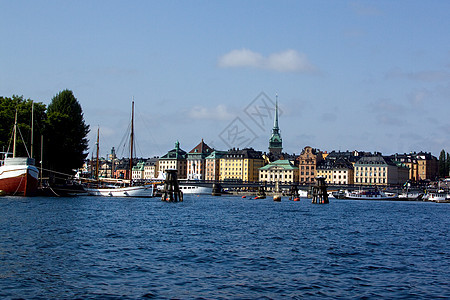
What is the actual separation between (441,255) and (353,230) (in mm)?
16409

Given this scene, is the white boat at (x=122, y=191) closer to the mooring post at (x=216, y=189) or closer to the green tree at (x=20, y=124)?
the green tree at (x=20, y=124)

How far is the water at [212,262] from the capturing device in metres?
24.6

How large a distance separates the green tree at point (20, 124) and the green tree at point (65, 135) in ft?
5.97

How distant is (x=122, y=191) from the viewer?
12450cm

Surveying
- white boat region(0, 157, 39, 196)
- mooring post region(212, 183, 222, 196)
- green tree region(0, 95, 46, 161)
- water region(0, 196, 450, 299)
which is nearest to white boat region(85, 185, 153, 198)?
green tree region(0, 95, 46, 161)

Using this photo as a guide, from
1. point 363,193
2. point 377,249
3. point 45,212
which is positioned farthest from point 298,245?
point 363,193

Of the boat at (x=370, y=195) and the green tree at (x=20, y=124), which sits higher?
the green tree at (x=20, y=124)

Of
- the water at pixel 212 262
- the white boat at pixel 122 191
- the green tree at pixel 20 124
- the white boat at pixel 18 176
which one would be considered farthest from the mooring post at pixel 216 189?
the water at pixel 212 262

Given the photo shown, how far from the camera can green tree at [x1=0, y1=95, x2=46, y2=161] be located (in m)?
99.3

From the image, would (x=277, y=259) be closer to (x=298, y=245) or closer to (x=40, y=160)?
(x=298, y=245)

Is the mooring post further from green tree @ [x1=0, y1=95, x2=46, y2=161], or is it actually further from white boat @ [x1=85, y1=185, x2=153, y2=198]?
green tree @ [x1=0, y1=95, x2=46, y2=161]

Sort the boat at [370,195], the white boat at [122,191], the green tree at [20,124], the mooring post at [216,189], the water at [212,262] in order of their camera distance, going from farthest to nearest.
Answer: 1. the mooring post at [216,189]
2. the boat at [370,195]
3. the white boat at [122,191]
4. the green tree at [20,124]
5. the water at [212,262]

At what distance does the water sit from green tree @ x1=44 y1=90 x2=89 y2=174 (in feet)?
183

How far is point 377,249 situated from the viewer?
3906cm
